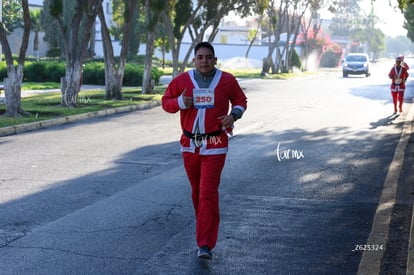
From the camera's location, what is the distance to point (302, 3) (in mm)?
61938

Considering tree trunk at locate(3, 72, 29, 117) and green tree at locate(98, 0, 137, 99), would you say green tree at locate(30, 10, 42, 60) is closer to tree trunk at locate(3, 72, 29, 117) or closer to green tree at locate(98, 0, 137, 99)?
green tree at locate(98, 0, 137, 99)

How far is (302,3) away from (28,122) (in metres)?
45.7

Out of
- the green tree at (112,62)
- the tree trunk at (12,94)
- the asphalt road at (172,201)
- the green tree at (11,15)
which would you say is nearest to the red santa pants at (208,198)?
the asphalt road at (172,201)

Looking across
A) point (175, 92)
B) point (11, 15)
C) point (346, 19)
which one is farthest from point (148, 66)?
point (346, 19)

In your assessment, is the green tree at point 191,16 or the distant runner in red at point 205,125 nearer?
the distant runner in red at point 205,125

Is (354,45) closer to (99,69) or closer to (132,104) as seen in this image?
(99,69)

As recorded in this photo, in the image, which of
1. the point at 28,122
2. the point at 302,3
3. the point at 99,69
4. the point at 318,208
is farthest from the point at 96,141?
the point at 302,3

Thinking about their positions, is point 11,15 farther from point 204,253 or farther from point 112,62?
point 204,253

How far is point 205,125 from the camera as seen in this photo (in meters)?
6.91

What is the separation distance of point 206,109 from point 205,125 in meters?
0.13

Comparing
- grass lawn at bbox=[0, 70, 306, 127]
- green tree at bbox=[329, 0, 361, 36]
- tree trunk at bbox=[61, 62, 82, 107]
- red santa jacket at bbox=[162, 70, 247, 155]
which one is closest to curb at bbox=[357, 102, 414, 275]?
red santa jacket at bbox=[162, 70, 247, 155]

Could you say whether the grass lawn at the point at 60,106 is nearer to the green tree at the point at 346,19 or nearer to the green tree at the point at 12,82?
the green tree at the point at 12,82

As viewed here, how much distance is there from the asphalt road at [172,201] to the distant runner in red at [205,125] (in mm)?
364

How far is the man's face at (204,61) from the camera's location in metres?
6.89
